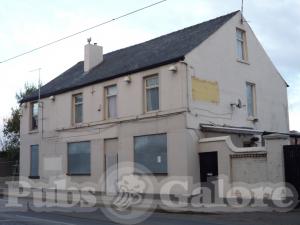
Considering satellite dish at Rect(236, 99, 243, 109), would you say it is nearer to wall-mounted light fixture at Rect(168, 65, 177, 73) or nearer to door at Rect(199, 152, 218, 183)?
door at Rect(199, 152, 218, 183)

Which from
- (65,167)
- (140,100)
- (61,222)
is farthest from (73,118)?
(61,222)

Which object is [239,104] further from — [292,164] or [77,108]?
[77,108]

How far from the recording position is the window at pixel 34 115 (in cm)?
3122

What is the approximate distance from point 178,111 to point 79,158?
787 cm

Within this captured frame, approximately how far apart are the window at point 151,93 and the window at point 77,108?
5.39m

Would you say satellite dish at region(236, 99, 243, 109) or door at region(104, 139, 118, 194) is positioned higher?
satellite dish at region(236, 99, 243, 109)

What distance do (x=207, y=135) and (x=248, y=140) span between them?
275cm

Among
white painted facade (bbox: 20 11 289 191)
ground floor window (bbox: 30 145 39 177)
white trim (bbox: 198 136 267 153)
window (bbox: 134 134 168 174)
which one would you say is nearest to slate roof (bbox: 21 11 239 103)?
white painted facade (bbox: 20 11 289 191)

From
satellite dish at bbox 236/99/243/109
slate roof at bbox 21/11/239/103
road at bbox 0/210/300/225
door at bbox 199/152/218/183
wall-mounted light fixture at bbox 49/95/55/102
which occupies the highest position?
slate roof at bbox 21/11/239/103

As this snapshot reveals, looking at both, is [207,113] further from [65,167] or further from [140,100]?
[65,167]

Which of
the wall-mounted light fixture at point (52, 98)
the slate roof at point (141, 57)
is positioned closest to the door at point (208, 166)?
the slate roof at point (141, 57)

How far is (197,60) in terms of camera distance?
22.6 metres

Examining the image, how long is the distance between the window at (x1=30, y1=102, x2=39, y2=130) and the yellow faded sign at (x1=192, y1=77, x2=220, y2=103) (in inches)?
501

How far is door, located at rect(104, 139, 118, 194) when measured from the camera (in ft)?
81.6
